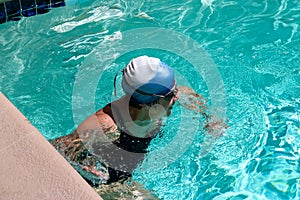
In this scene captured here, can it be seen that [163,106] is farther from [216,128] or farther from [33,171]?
[216,128]

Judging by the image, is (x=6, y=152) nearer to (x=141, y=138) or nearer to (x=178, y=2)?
(x=141, y=138)

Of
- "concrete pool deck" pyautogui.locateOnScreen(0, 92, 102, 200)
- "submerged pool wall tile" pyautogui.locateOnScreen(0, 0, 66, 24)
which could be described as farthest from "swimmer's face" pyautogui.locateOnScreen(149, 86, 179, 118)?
"submerged pool wall tile" pyautogui.locateOnScreen(0, 0, 66, 24)

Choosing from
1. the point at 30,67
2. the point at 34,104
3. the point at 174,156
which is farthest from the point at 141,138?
the point at 30,67

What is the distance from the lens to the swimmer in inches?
112

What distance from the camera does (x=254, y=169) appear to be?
4059 millimetres

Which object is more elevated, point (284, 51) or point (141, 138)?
point (141, 138)

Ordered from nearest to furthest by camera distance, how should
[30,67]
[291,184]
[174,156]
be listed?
[291,184], [174,156], [30,67]

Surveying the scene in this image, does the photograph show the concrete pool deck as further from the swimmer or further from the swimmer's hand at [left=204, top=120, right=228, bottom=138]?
the swimmer's hand at [left=204, top=120, right=228, bottom=138]

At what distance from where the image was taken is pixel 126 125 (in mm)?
3094

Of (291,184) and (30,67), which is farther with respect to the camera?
(30,67)

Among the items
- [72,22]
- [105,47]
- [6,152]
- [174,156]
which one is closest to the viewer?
[6,152]

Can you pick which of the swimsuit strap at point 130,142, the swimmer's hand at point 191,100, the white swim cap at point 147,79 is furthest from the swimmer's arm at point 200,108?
the white swim cap at point 147,79

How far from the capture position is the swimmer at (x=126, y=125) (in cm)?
285

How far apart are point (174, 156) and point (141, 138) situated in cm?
99
